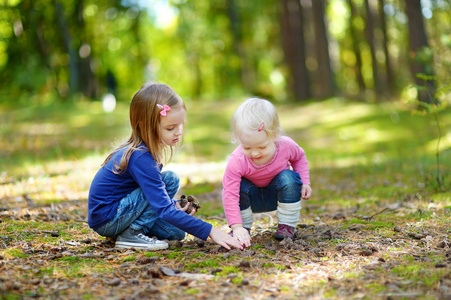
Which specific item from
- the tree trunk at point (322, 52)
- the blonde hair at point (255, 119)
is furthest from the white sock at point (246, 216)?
the tree trunk at point (322, 52)

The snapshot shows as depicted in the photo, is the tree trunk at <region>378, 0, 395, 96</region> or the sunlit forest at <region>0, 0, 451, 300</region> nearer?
the sunlit forest at <region>0, 0, 451, 300</region>

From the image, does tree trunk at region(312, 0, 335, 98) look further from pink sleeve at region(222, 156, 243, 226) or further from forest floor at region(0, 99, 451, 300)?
pink sleeve at region(222, 156, 243, 226)

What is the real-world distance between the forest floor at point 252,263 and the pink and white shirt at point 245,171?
0.33m

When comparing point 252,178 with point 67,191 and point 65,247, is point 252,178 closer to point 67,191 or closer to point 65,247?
point 65,247

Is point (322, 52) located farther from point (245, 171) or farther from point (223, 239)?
point (223, 239)

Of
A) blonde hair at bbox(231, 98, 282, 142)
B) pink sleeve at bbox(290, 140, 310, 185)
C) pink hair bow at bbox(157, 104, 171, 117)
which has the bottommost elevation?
pink sleeve at bbox(290, 140, 310, 185)

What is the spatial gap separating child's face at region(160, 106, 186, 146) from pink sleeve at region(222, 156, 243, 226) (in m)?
0.49

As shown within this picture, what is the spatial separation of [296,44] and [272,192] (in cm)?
1718

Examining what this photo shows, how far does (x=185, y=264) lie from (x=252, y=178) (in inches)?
39.3

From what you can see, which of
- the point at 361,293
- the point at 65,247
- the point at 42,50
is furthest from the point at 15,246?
the point at 42,50

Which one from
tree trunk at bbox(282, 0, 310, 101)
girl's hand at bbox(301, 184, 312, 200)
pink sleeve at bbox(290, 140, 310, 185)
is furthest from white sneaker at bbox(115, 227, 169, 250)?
tree trunk at bbox(282, 0, 310, 101)

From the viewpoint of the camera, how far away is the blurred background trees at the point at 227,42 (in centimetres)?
1962

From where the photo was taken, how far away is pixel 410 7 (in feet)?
42.9

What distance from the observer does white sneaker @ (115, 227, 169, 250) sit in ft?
10.9
